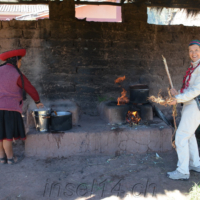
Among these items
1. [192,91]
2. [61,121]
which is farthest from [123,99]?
[192,91]

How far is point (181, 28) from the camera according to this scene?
512 centimetres

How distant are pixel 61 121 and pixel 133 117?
54.0 inches

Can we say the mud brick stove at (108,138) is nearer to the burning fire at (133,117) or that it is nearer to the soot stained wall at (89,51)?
the burning fire at (133,117)

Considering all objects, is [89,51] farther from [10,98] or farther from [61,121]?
[10,98]

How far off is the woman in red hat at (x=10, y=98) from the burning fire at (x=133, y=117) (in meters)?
1.73

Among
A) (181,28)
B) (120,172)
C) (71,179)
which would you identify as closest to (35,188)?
(71,179)

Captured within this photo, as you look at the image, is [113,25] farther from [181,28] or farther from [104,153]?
[104,153]

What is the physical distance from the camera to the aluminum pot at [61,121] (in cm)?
366

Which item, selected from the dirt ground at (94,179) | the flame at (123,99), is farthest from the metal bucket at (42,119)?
the flame at (123,99)

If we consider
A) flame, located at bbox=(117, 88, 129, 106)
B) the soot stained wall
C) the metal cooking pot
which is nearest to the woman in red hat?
the soot stained wall

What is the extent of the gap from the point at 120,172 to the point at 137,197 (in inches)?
24.7

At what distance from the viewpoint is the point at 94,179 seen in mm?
3059

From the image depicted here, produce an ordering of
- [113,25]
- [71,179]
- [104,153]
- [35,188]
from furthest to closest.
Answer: [113,25]
[104,153]
[71,179]
[35,188]

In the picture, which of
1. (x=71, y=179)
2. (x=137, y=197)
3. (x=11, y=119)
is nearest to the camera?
(x=137, y=197)
